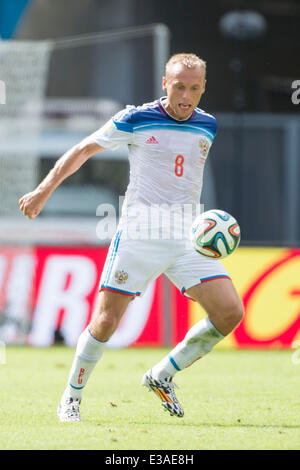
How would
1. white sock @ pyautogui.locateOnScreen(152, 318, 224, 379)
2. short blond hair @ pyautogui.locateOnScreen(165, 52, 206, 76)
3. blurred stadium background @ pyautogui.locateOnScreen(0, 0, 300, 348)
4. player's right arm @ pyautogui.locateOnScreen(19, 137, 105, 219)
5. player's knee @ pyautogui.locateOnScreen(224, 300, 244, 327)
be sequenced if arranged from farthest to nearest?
blurred stadium background @ pyautogui.locateOnScreen(0, 0, 300, 348), white sock @ pyautogui.locateOnScreen(152, 318, 224, 379), player's knee @ pyautogui.locateOnScreen(224, 300, 244, 327), short blond hair @ pyautogui.locateOnScreen(165, 52, 206, 76), player's right arm @ pyautogui.locateOnScreen(19, 137, 105, 219)

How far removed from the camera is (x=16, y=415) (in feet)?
18.9

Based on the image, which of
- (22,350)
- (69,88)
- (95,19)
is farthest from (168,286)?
(95,19)

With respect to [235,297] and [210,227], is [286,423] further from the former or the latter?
[210,227]

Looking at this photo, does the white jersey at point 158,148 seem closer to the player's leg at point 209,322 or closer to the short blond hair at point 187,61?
the short blond hair at point 187,61

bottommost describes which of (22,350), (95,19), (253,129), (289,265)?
(22,350)

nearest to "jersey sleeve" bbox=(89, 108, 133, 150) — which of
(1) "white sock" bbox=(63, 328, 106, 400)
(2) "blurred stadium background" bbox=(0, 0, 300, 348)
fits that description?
(1) "white sock" bbox=(63, 328, 106, 400)

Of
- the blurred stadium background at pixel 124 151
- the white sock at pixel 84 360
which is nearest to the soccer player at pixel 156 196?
the white sock at pixel 84 360

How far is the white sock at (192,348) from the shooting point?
5707 millimetres

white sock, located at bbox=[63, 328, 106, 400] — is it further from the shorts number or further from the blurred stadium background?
the blurred stadium background

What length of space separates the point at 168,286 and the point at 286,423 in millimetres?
5146

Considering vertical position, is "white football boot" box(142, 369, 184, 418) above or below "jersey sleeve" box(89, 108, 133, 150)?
below

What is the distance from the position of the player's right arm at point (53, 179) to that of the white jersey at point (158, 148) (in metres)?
0.08

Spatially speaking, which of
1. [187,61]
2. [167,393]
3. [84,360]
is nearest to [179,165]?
[187,61]

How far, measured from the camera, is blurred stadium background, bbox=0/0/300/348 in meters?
10.5
